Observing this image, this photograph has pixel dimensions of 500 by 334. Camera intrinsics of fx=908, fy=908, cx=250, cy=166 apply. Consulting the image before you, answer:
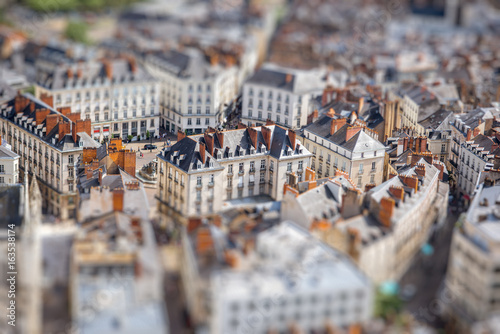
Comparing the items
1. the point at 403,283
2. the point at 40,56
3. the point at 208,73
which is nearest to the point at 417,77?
the point at 208,73

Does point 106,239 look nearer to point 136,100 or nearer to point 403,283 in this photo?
point 403,283

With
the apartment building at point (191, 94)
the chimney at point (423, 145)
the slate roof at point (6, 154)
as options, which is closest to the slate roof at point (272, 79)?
the apartment building at point (191, 94)

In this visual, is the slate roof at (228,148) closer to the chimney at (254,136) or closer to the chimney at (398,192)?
the chimney at (254,136)

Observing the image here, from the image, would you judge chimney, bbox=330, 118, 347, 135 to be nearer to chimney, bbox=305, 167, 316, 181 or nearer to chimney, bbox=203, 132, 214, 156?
chimney, bbox=305, 167, 316, 181

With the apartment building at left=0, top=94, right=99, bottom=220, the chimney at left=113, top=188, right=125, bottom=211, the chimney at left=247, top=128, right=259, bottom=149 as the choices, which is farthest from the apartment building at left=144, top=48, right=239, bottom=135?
the chimney at left=113, top=188, right=125, bottom=211

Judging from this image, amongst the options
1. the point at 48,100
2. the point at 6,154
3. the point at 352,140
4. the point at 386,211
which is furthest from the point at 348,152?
the point at 48,100

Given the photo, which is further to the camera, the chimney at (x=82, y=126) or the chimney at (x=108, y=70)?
the chimney at (x=108, y=70)

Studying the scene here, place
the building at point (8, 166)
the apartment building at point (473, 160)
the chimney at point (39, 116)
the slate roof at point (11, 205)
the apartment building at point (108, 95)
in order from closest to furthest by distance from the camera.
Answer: the slate roof at point (11, 205) → the building at point (8, 166) → the apartment building at point (473, 160) → the chimney at point (39, 116) → the apartment building at point (108, 95)
